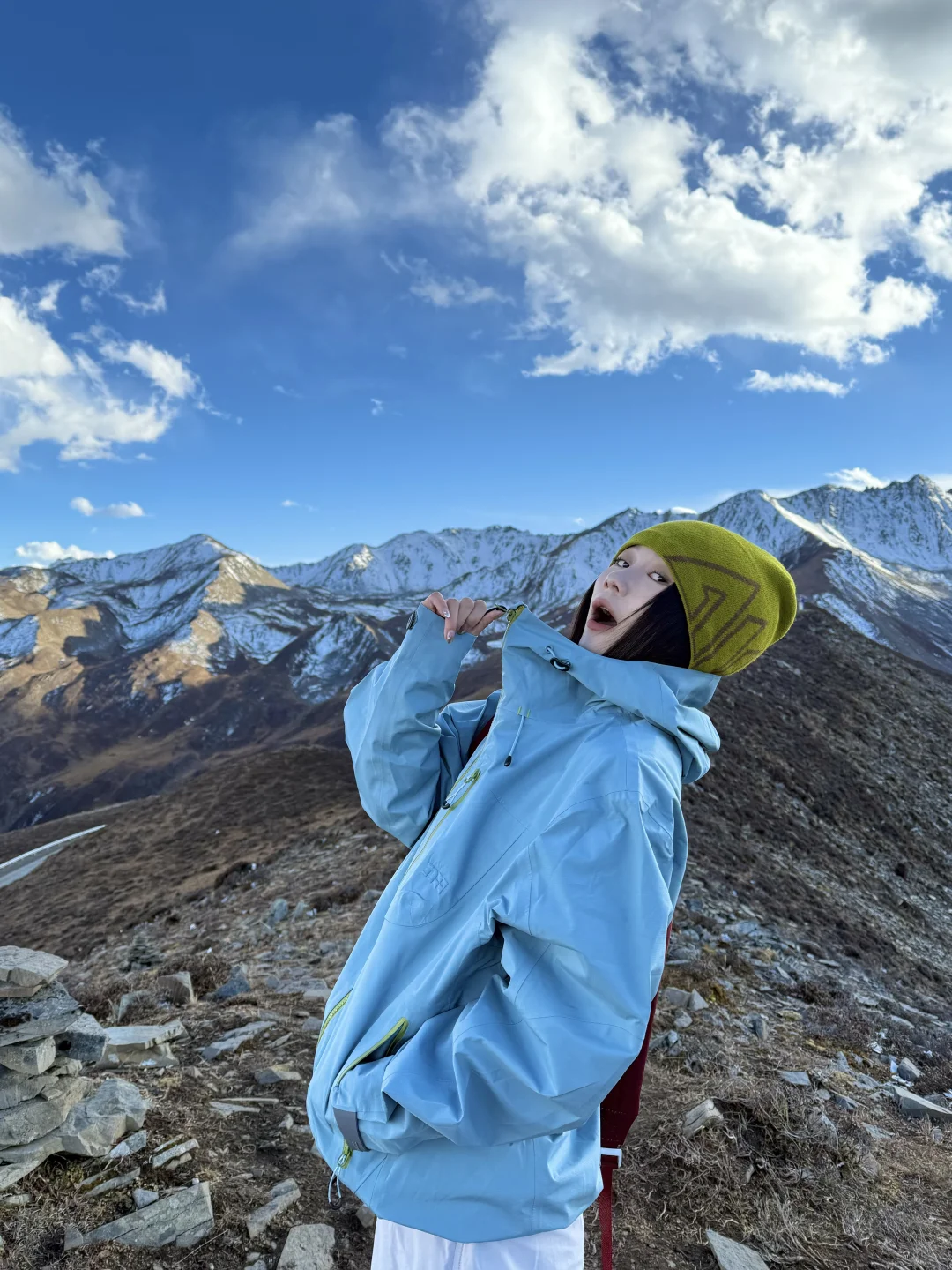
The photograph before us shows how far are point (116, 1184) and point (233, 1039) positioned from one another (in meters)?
2.63

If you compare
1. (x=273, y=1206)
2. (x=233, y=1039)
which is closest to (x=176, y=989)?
(x=233, y=1039)

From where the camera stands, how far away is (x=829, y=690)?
91.5ft

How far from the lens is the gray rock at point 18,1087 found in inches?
175

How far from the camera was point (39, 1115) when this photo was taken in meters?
4.48

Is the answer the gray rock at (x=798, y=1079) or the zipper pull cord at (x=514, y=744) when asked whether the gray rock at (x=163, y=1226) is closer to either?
the zipper pull cord at (x=514, y=744)

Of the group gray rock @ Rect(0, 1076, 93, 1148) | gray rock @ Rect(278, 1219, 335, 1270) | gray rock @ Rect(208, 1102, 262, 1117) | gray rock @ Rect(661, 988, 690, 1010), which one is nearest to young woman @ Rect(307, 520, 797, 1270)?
gray rock @ Rect(278, 1219, 335, 1270)

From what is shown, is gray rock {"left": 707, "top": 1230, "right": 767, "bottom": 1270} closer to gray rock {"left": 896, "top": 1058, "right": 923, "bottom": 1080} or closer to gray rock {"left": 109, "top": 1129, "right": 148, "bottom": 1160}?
gray rock {"left": 109, "top": 1129, "right": 148, "bottom": 1160}

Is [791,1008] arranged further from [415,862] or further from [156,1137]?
[415,862]

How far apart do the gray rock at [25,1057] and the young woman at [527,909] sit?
12.0 feet

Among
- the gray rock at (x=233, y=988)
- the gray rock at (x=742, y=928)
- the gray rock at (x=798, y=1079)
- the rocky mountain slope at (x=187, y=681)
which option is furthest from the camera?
the rocky mountain slope at (x=187, y=681)

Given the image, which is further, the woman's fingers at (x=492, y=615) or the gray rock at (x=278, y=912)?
the gray rock at (x=278, y=912)

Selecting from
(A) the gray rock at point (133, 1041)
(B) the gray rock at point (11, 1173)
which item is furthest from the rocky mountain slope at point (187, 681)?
(B) the gray rock at point (11, 1173)

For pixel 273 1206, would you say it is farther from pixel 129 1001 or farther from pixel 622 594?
pixel 622 594

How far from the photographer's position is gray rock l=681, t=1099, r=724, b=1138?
5.08 meters
